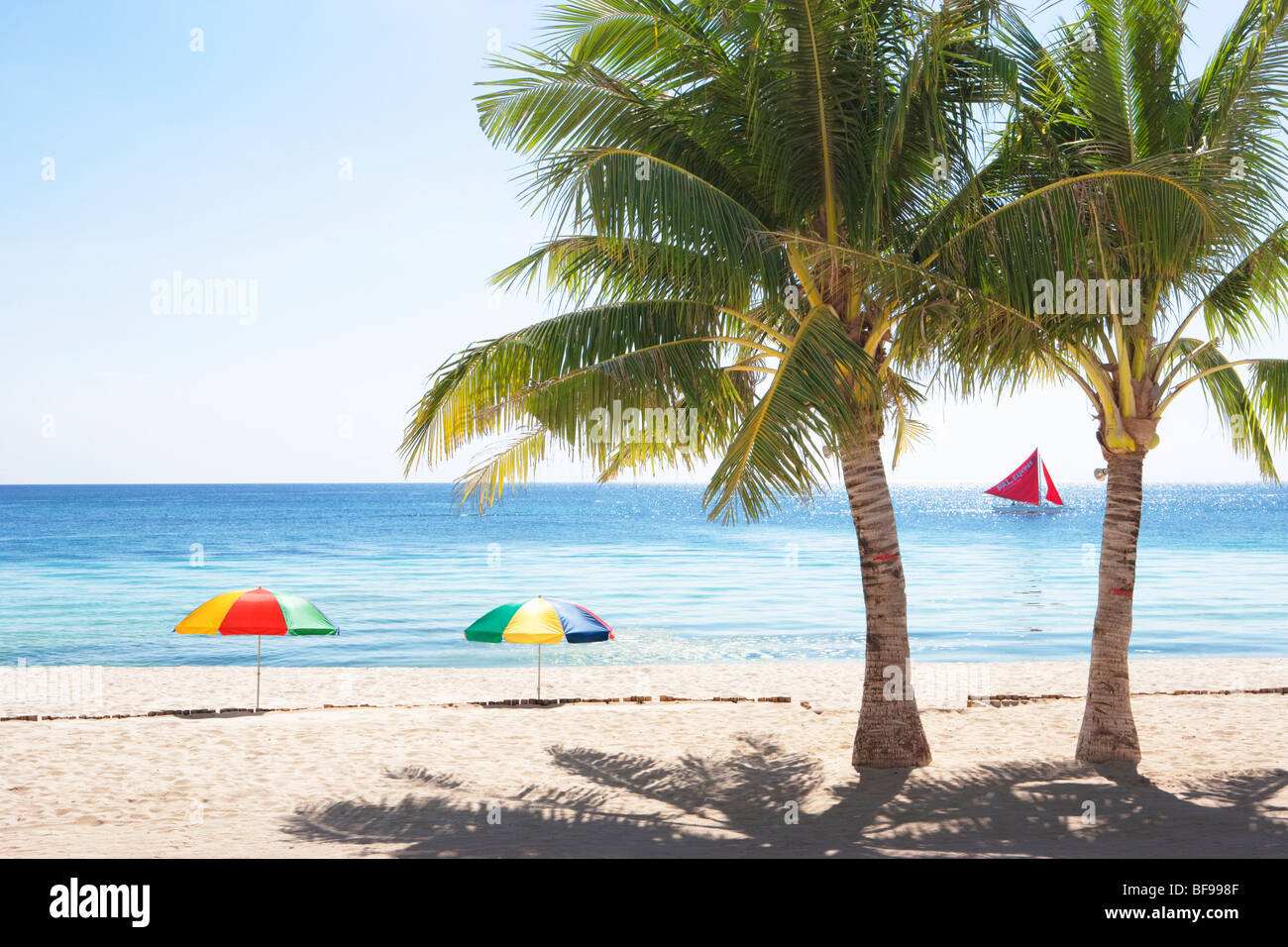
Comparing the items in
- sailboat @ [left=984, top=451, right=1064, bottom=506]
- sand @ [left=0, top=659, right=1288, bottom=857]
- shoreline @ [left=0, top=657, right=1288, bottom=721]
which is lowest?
shoreline @ [left=0, top=657, right=1288, bottom=721]

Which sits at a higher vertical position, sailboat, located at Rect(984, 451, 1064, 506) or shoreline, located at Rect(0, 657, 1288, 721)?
sailboat, located at Rect(984, 451, 1064, 506)

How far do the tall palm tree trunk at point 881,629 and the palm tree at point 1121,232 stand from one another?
1532 mm

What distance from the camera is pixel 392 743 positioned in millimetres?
11219

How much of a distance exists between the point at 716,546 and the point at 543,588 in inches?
816

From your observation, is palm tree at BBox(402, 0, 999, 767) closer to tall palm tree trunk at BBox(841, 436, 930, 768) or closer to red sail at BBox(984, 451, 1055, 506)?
tall palm tree trunk at BBox(841, 436, 930, 768)

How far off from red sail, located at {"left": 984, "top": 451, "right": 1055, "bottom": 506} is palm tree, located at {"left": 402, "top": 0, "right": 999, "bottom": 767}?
52.3 metres

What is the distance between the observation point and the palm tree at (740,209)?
7887 mm

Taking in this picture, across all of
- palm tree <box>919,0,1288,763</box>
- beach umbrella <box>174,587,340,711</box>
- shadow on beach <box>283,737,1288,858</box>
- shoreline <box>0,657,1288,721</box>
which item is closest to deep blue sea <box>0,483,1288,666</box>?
shoreline <box>0,657,1288,721</box>

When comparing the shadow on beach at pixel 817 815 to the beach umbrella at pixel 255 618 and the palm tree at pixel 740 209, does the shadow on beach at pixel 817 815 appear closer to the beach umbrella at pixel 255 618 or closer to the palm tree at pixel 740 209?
the palm tree at pixel 740 209

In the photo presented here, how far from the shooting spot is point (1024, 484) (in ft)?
195

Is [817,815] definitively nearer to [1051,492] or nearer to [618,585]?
[618,585]

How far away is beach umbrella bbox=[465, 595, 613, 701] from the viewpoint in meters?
12.4

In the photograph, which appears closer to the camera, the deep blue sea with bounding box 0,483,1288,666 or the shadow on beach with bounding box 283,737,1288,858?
the shadow on beach with bounding box 283,737,1288,858


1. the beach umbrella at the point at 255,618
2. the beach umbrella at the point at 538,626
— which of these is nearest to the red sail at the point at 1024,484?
the beach umbrella at the point at 538,626
